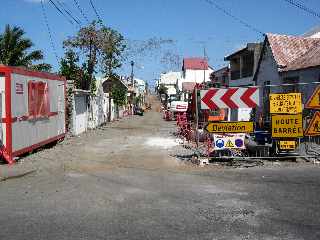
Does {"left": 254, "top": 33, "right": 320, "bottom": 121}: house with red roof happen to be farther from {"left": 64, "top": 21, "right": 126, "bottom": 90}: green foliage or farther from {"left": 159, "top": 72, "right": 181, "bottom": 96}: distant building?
{"left": 159, "top": 72, "right": 181, "bottom": 96}: distant building

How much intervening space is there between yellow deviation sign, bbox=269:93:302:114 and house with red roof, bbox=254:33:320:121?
10022 millimetres

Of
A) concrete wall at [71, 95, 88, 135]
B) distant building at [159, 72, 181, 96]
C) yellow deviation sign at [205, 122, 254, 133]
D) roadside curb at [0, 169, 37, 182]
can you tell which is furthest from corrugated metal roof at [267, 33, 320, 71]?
distant building at [159, 72, 181, 96]

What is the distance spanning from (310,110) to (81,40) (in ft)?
85.2

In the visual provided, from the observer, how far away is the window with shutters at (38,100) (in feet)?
53.5

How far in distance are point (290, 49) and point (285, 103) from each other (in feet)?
56.0

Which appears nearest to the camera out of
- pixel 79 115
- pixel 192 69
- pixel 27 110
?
pixel 27 110

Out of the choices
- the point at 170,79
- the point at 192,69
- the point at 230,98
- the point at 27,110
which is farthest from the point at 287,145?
the point at 170,79

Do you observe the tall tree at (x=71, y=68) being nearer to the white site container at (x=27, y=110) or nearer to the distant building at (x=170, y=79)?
the white site container at (x=27, y=110)

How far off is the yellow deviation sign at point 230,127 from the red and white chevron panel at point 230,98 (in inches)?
17.2

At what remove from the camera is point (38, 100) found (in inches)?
680

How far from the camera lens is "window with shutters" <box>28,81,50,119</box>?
16297mm

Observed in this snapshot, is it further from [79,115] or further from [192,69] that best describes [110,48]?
[192,69]

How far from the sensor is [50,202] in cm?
882

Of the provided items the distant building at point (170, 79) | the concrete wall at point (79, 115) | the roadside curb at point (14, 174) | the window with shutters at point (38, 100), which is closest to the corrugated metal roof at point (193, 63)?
the distant building at point (170, 79)
